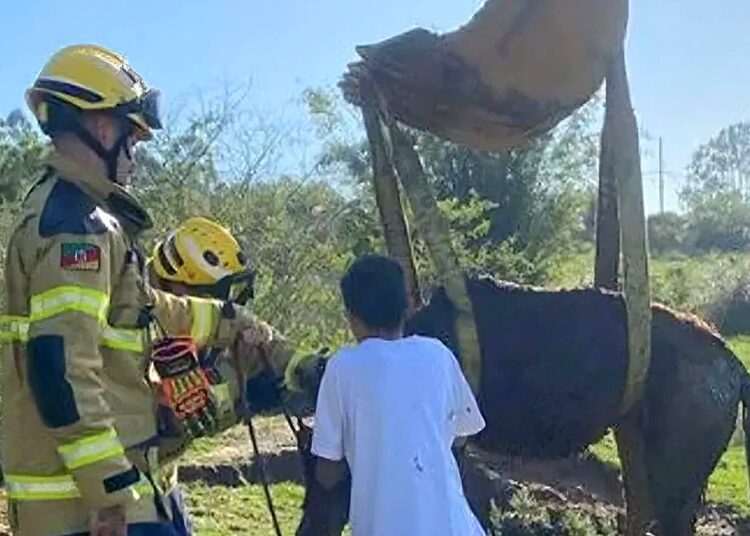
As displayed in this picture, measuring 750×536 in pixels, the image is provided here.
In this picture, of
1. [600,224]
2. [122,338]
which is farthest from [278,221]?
[122,338]

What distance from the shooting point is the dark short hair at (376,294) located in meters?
3.62

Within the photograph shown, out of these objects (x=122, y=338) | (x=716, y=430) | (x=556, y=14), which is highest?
(x=556, y=14)

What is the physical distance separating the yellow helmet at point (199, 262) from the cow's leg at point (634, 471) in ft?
7.08

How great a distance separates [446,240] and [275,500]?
3.14 meters

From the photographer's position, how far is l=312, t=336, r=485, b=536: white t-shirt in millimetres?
3512

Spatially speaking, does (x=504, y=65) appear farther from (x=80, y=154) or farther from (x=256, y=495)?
(x=256, y=495)

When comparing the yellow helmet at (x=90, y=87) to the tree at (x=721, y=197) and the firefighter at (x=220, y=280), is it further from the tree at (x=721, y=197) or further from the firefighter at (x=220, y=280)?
Answer: the tree at (x=721, y=197)

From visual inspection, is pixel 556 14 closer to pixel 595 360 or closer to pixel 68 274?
pixel 595 360

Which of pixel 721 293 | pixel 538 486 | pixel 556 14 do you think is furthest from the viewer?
pixel 721 293

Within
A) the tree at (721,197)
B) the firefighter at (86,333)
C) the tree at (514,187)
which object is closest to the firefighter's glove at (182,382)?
the firefighter at (86,333)

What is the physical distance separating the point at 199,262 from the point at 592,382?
77.0 inches

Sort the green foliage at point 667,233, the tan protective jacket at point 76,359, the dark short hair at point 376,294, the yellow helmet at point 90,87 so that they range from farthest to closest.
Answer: the green foliage at point 667,233
the dark short hair at point 376,294
the yellow helmet at point 90,87
the tan protective jacket at point 76,359

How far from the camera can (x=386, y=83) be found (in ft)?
17.3

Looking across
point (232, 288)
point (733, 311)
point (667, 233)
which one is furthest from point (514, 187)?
point (667, 233)
